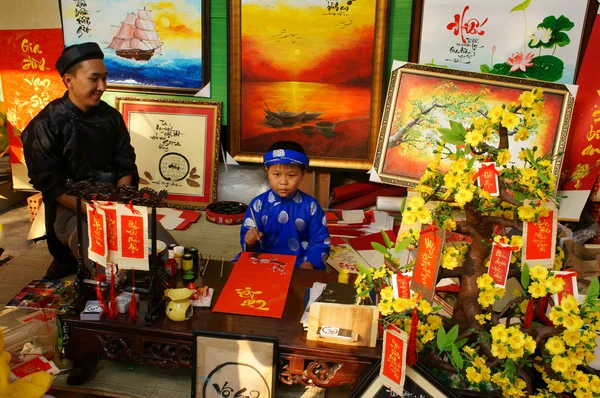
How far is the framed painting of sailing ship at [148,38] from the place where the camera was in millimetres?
4363

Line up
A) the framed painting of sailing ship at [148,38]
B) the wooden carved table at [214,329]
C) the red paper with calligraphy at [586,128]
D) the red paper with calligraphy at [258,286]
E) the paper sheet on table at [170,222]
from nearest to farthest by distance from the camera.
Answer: the wooden carved table at [214,329] < the red paper with calligraphy at [258,286] < the red paper with calligraphy at [586,128] < the paper sheet on table at [170,222] < the framed painting of sailing ship at [148,38]

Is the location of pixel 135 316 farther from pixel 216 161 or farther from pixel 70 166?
pixel 216 161

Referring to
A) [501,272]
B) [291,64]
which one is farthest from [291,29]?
[501,272]

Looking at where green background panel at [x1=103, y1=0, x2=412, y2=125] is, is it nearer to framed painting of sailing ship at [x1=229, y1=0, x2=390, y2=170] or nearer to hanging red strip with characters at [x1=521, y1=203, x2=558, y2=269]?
framed painting of sailing ship at [x1=229, y1=0, x2=390, y2=170]

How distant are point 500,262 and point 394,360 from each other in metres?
0.45

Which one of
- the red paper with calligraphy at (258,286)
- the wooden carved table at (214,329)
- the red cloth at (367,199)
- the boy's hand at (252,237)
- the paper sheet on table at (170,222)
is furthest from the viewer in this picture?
the red cloth at (367,199)

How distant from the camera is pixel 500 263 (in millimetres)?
1589

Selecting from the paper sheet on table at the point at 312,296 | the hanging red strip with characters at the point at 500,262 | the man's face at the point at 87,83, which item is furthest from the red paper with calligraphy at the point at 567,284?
the man's face at the point at 87,83

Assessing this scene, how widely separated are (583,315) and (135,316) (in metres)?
1.64

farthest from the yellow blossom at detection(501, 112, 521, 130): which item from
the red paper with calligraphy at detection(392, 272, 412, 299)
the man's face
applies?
the man's face

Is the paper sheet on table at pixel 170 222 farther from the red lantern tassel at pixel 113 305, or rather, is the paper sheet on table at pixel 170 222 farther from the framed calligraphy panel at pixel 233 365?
the framed calligraphy panel at pixel 233 365

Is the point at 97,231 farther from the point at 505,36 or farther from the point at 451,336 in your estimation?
the point at 505,36

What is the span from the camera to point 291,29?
4.24 metres

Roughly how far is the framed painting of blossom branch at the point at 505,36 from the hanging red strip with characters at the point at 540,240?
2753 millimetres
